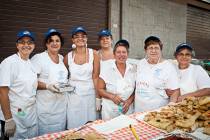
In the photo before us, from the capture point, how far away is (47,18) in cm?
558

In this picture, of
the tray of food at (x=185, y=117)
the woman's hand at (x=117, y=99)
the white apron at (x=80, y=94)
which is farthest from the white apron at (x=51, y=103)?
the tray of food at (x=185, y=117)

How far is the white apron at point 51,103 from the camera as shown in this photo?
3.50 m

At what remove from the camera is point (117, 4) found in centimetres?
705

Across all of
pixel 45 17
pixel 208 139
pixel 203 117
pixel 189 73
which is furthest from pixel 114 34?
pixel 208 139

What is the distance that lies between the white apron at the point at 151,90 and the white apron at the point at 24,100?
1448 mm

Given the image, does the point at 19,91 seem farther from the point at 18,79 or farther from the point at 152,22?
the point at 152,22

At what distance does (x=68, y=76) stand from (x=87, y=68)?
1.12ft

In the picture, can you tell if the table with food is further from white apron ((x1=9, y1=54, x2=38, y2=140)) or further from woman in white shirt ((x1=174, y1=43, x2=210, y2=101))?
white apron ((x1=9, y1=54, x2=38, y2=140))

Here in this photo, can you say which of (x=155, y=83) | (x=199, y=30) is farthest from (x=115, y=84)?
(x=199, y=30)

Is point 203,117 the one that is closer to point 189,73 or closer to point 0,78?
point 189,73

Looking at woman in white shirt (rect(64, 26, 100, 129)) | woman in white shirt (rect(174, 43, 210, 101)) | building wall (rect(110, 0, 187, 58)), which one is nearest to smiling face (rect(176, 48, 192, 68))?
woman in white shirt (rect(174, 43, 210, 101))

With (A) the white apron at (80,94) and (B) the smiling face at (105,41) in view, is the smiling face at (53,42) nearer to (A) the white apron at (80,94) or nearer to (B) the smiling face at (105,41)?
(A) the white apron at (80,94)

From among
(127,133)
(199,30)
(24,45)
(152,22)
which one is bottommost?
(127,133)

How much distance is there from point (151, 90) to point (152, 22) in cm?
568
